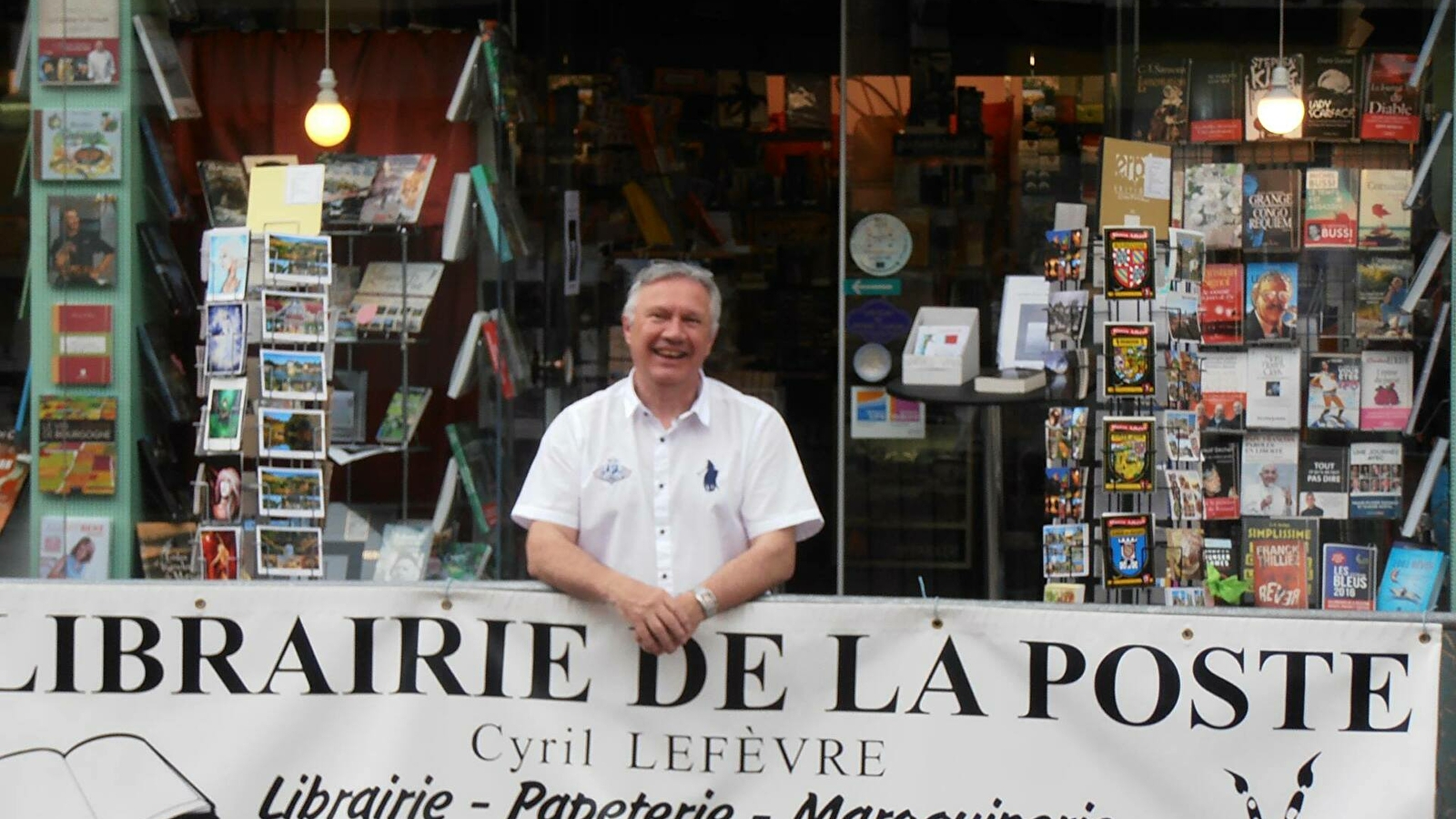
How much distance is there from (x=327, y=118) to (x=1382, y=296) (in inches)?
149

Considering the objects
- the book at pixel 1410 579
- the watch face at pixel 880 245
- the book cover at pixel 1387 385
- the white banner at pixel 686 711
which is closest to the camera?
the white banner at pixel 686 711

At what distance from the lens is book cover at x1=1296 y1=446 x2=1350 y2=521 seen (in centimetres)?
689

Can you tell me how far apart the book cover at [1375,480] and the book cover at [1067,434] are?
1160 mm

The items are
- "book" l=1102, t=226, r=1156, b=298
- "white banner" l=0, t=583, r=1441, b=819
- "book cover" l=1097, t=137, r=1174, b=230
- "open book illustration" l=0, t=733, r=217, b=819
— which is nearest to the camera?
"white banner" l=0, t=583, r=1441, b=819

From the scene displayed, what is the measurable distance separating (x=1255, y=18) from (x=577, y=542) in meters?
3.78

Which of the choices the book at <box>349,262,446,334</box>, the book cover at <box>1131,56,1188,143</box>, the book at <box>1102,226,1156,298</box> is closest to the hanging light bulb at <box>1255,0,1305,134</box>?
the book cover at <box>1131,56,1188,143</box>

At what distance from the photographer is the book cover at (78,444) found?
662cm

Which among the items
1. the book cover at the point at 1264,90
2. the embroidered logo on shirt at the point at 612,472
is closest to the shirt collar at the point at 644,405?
the embroidered logo on shirt at the point at 612,472

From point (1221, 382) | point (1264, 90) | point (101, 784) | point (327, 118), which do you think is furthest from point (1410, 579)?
point (101, 784)

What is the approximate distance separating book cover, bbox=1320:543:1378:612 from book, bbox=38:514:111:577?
169 inches

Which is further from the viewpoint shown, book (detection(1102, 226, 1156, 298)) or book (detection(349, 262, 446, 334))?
book (detection(349, 262, 446, 334))

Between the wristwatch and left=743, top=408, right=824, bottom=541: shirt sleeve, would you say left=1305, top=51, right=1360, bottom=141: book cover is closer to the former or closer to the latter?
left=743, top=408, right=824, bottom=541: shirt sleeve

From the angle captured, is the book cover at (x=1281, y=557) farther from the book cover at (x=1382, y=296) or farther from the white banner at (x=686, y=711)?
the white banner at (x=686, y=711)

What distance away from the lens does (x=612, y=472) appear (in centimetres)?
426
